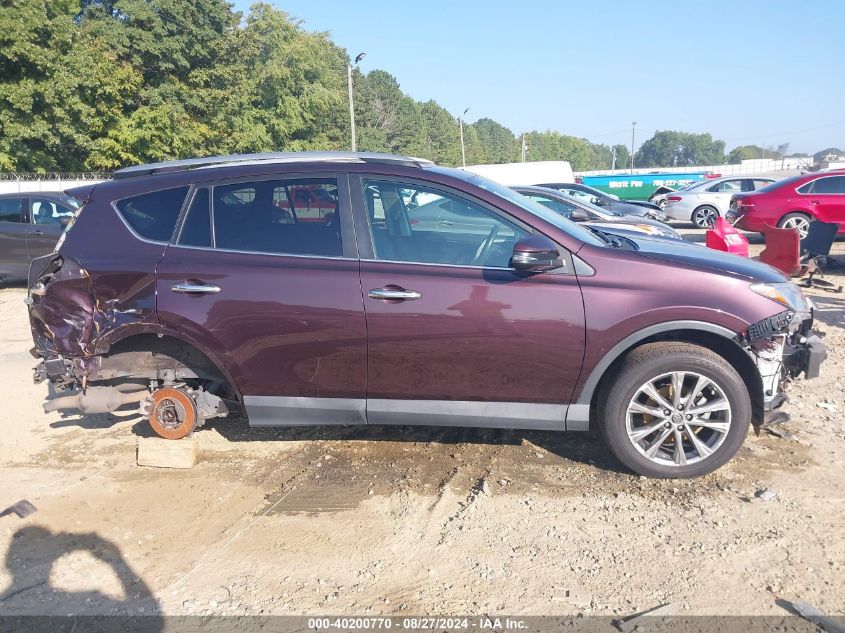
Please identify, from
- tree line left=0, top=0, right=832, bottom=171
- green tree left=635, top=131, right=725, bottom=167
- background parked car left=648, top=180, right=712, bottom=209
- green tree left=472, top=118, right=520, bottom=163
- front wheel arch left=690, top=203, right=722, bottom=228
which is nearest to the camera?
front wheel arch left=690, top=203, right=722, bottom=228

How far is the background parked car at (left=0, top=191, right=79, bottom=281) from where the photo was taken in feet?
35.4

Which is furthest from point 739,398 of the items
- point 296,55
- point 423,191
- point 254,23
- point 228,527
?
point 296,55

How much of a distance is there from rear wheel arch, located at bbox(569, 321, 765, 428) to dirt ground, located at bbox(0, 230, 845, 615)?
52 cm

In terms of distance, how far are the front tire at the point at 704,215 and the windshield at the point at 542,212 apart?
1576cm

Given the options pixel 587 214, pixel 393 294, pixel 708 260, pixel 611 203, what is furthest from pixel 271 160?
pixel 611 203

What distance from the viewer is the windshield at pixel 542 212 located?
12.7ft

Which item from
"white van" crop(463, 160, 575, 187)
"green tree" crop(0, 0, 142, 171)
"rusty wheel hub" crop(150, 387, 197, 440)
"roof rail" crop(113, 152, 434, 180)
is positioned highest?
"green tree" crop(0, 0, 142, 171)

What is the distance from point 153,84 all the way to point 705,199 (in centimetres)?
3174

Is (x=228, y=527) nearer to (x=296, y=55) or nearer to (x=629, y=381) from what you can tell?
(x=629, y=381)

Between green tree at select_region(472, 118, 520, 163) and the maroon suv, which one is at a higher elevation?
green tree at select_region(472, 118, 520, 163)

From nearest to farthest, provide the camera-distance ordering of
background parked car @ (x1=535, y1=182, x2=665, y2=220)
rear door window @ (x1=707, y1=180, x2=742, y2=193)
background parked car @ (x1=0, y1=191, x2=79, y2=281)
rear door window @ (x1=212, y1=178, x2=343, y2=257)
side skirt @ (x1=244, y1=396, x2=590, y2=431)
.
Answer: side skirt @ (x1=244, y1=396, x2=590, y2=431)
rear door window @ (x1=212, y1=178, x2=343, y2=257)
background parked car @ (x1=0, y1=191, x2=79, y2=281)
background parked car @ (x1=535, y1=182, x2=665, y2=220)
rear door window @ (x1=707, y1=180, x2=742, y2=193)

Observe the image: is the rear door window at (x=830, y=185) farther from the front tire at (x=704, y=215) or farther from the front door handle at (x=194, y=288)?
the front door handle at (x=194, y=288)

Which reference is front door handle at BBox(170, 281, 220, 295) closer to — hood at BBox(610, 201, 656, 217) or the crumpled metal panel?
the crumpled metal panel

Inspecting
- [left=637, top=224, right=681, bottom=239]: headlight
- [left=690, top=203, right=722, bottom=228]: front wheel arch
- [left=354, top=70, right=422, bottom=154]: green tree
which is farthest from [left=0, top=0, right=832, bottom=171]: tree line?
[left=637, top=224, right=681, bottom=239]: headlight
